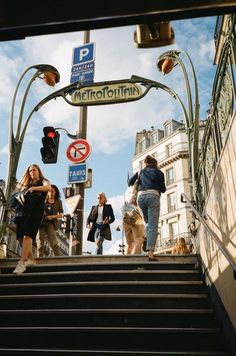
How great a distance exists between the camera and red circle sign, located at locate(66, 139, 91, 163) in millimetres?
9273

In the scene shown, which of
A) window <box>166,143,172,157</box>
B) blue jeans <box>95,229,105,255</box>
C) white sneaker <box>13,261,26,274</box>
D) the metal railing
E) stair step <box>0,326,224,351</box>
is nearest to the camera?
stair step <box>0,326,224,351</box>

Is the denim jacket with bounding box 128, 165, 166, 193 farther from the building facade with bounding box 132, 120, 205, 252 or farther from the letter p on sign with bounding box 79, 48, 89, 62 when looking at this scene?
the building facade with bounding box 132, 120, 205, 252

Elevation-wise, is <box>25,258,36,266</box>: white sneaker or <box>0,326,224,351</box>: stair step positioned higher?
<box>25,258,36,266</box>: white sneaker

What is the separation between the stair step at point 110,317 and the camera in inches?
165

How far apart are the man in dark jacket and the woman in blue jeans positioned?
189cm

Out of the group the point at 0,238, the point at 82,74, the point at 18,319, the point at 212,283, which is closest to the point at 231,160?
the point at 212,283

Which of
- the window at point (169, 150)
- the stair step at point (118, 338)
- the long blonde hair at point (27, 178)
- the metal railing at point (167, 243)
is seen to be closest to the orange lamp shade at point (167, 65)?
the long blonde hair at point (27, 178)

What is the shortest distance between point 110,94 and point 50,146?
5.40 ft

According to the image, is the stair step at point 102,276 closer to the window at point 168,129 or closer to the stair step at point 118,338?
the stair step at point 118,338

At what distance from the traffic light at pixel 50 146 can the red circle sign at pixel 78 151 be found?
1667 mm

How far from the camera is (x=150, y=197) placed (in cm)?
593

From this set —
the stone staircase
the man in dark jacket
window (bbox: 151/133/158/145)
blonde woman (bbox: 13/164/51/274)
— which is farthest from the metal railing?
blonde woman (bbox: 13/164/51/274)

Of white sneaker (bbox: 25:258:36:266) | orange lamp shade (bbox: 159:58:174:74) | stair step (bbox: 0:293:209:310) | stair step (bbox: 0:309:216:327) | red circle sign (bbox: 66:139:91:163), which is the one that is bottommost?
stair step (bbox: 0:309:216:327)

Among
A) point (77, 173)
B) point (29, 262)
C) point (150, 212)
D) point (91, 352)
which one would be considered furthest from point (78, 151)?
point (91, 352)
